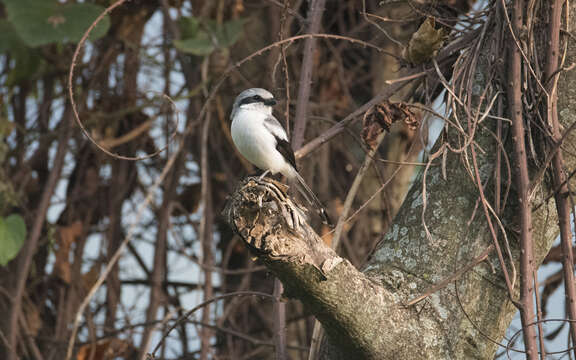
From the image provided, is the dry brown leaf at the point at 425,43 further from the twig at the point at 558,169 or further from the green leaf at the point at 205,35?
the green leaf at the point at 205,35

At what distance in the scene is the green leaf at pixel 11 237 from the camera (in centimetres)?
425

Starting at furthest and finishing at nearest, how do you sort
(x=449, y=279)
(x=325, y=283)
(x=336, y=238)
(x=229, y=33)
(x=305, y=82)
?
(x=229, y=33)
(x=305, y=82)
(x=336, y=238)
(x=449, y=279)
(x=325, y=283)

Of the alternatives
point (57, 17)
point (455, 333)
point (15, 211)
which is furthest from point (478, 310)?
point (15, 211)

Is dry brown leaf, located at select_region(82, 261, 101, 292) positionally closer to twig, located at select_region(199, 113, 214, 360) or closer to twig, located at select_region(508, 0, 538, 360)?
twig, located at select_region(199, 113, 214, 360)

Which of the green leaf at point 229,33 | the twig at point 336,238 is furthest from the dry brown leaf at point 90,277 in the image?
the twig at point 336,238

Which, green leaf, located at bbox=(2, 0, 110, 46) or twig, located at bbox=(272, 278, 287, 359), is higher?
green leaf, located at bbox=(2, 0, 110, 46)

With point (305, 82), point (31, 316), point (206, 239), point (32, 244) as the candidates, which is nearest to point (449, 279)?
point (305, 82)

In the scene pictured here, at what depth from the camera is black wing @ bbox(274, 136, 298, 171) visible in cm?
348

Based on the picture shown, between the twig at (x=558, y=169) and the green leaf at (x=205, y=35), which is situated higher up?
the green leaf at (x=205, y=35)

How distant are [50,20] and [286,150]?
2.11 m

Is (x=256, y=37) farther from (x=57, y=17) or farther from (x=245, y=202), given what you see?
(x=245, y=202)

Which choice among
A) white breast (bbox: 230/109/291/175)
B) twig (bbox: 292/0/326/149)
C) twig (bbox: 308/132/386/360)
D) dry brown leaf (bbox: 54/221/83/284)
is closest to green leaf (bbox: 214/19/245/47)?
white breast (bbox: 230/109/291/175)

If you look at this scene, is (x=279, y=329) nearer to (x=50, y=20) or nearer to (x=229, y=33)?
(x=229, y=33)

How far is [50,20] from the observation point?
4.50 meters
